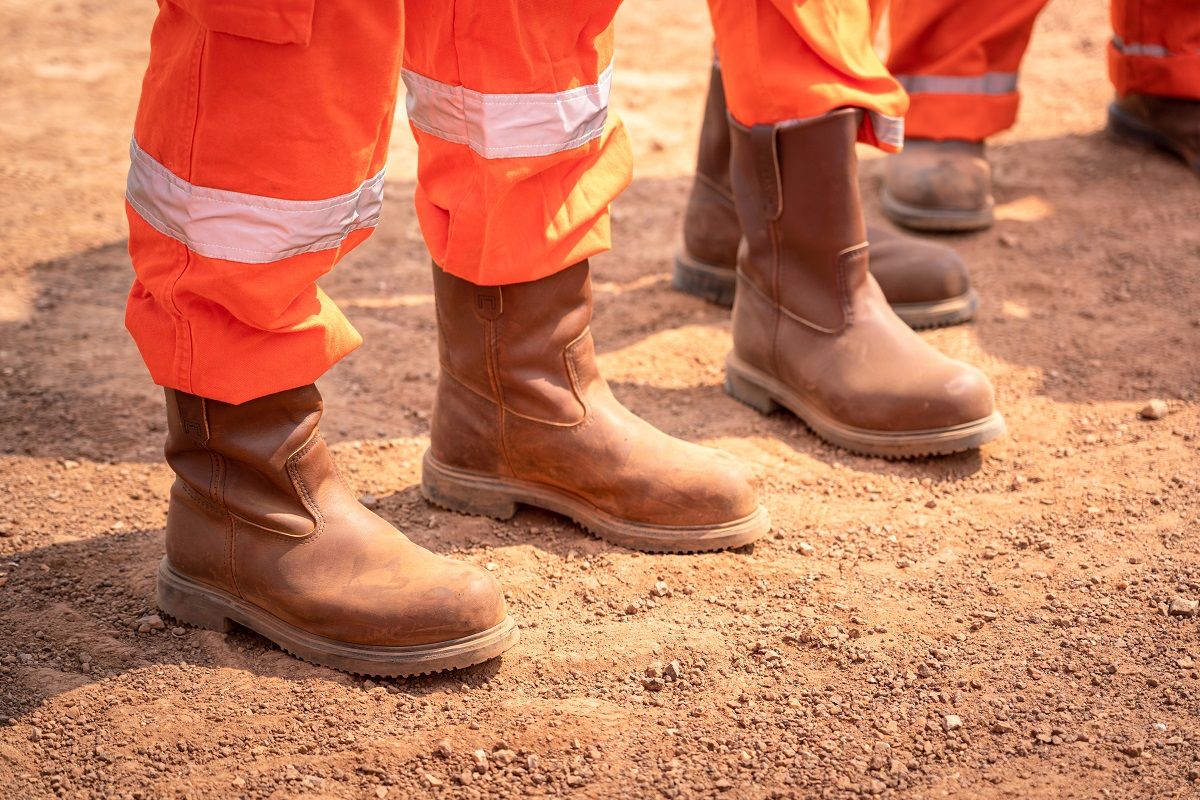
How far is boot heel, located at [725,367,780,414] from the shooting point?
7.76 ft

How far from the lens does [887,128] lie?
2.14 m

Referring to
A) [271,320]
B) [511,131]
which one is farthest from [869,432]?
[271,320]

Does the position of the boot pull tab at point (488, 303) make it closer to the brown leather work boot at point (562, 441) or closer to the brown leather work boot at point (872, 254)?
the brown leather work boot at point (562, 441)

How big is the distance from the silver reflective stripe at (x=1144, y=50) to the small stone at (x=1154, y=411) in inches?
61.2

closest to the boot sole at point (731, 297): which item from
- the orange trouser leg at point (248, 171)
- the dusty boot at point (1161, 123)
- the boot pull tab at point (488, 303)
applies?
the boot pull tab at point (488, 303)

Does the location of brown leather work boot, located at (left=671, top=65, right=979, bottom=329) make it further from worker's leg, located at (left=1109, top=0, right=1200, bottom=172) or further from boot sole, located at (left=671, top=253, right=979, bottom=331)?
worker's leg, located at (left=1109, top=0, right=1200, bottom=172)

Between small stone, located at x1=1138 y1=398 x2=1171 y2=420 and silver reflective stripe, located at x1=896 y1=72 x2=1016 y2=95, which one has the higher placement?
silver reflective stripe, located at x1=896 y1=72 x2=1016 y2=95

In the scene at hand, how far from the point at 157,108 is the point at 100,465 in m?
1.00

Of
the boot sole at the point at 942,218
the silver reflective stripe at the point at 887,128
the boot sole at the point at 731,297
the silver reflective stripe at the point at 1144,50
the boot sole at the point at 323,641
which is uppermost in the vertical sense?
the silver reflective stripe at the point at 887,128

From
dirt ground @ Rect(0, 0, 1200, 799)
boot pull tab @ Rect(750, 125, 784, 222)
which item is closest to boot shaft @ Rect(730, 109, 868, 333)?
boot pull tab @ Rect(750, 125, 784, 222)

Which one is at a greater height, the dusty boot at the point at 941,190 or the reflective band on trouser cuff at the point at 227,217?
the reflective band on trouser cuff at the point at 227,217

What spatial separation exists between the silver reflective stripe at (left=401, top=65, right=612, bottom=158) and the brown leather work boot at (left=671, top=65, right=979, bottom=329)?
920mm

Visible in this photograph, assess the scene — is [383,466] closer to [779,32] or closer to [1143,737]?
[779,32]

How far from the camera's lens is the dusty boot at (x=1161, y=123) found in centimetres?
337
